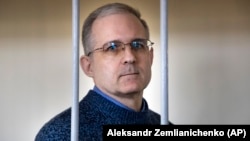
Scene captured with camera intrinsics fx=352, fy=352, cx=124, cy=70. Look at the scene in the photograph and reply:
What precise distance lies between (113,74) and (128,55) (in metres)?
0.07

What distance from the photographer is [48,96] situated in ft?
6.93

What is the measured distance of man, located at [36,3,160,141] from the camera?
981 mm

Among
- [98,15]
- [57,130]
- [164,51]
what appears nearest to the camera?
[164,51]

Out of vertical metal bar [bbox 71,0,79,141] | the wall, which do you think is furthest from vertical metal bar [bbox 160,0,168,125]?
the wall

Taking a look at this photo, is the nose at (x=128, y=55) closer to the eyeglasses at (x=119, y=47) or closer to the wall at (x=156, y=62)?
the eyeglasses at (x=119, y=47)

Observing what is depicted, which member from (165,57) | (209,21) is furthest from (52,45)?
(165,57)

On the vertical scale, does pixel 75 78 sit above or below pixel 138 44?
below

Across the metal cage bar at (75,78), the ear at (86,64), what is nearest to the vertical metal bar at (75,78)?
the metal cage bar at (75,78)

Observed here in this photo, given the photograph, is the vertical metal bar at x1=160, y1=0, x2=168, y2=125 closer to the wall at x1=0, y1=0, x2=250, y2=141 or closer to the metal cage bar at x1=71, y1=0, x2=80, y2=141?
the metal cage bar at x1=71, y1=0, x2=80, y2=141

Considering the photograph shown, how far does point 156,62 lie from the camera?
2.07 m

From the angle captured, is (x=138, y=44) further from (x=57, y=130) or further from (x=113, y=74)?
(x=57, y=130)

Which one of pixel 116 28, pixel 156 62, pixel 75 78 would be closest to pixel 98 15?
pixel 116 28

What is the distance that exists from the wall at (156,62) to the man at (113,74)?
3.17 feet

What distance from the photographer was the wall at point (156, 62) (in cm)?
202
